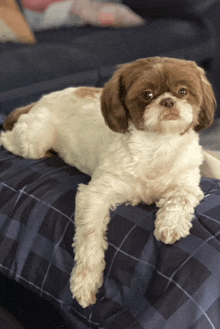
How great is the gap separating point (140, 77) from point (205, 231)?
0.60 meters

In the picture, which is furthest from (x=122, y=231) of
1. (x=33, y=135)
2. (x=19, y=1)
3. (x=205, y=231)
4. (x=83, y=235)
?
(x=19, y=1)

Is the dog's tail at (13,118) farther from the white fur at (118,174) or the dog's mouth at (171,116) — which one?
the dog's mouth at (171,116)

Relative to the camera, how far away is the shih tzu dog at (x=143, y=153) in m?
1.44

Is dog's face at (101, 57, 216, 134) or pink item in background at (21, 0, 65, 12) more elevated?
dog's face at (101, 57, 216, 134)

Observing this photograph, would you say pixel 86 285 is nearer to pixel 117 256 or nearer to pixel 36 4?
pixel 117 256

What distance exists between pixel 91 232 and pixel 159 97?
569 mm

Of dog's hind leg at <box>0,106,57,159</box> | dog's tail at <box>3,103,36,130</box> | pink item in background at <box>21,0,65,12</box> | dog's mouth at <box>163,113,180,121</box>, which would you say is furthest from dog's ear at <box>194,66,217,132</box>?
pink item in background at <box>21,0,65,12</box>

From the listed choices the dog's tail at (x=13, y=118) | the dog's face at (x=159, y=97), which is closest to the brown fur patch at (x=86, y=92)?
the dog's tail at (x=13, y=118)

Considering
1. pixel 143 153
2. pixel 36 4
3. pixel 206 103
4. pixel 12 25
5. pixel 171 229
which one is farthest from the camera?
pixel 36 4

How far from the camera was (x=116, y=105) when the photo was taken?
155 cm

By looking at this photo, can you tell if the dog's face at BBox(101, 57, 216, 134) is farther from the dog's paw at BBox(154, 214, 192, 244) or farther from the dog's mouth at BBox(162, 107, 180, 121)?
the dog's paw at BBox(154, 214, 192, 244)

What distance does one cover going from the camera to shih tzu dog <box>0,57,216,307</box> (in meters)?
1.44

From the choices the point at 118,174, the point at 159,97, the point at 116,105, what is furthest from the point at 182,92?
the point at 118,174

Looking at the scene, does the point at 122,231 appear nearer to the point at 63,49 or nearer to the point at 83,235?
the point at 83,235
